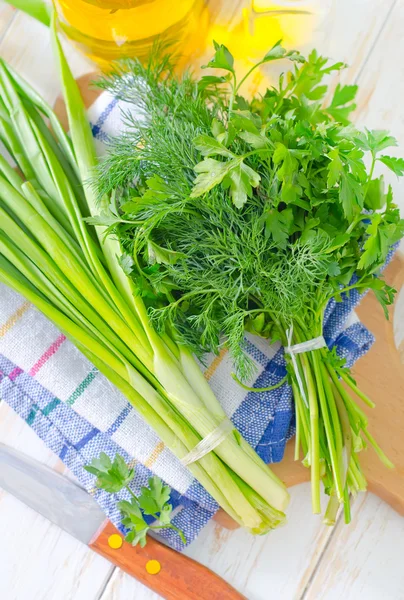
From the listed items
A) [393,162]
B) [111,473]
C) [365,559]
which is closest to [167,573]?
[111,473]

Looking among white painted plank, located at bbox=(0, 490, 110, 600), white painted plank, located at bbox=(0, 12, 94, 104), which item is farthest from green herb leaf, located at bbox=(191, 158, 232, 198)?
white painted plank, located at bbox=(0, 490, 110, 600)

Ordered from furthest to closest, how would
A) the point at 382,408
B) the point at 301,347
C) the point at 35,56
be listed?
1. the point at 35,56
2. the point at 382,408
3. the point at 301,347

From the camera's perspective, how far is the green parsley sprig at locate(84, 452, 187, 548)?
86 centimetres

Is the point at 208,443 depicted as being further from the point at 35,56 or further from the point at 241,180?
the point at 35,56

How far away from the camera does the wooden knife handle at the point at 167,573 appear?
93 cm

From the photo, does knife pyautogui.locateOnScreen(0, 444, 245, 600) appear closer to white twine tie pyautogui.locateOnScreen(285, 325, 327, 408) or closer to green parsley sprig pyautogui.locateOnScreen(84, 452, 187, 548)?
green parsley sprig pyautogui.locateOnScreen(84, 452, 187, 548)

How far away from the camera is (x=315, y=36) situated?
110cm

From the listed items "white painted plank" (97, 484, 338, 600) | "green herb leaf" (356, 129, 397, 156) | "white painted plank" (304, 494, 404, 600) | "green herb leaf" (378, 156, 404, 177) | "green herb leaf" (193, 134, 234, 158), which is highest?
A: "green herb leaf" (193, 134, 234, 158)

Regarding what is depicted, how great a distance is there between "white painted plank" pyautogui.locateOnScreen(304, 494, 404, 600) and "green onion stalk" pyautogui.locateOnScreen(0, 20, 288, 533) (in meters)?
0.17

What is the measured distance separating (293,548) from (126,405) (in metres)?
0.37

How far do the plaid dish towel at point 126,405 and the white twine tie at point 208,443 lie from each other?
47mm

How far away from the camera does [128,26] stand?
0.96 m

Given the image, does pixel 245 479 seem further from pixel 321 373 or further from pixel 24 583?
pixel 24 583

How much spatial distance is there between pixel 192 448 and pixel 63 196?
41cm
